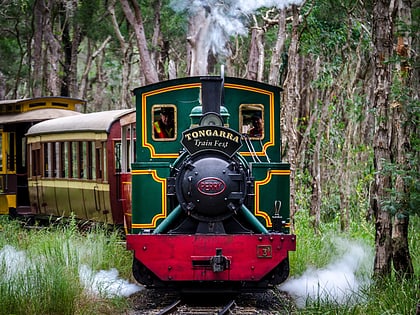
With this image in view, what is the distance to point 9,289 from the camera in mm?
8305

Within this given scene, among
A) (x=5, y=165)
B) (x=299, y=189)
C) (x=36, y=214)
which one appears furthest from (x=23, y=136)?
(x=299, y=189)

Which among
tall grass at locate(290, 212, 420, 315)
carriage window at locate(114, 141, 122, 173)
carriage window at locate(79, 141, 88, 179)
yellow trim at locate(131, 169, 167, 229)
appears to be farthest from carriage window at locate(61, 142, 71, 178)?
yellow trim at locate(131, 169, 167, 229)

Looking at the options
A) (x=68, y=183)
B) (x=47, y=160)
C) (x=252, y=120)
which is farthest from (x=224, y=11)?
(x=252, y=120)

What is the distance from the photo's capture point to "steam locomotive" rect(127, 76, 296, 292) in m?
9.52

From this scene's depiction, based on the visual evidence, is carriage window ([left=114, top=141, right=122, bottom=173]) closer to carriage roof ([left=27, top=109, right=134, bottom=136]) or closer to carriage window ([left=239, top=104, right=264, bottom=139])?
carriage roof ([left=27, top=109, right=134, bottom=136])

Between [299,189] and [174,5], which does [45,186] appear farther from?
[299,189]

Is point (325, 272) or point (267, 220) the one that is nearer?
point (267, 220)

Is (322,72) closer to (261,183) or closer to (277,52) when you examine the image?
(277,52)

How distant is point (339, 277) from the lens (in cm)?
1091

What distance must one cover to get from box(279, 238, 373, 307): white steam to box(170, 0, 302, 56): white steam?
4552mm

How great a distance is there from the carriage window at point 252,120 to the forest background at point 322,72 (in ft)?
4.69

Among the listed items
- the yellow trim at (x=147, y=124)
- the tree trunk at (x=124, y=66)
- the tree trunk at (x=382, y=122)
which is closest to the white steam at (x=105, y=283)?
the yellow trim at (x=147, y=124)

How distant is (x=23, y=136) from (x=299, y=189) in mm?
7146

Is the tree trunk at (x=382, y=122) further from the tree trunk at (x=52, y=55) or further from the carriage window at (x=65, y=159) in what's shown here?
the tree trunk at (x=52, y=55)
